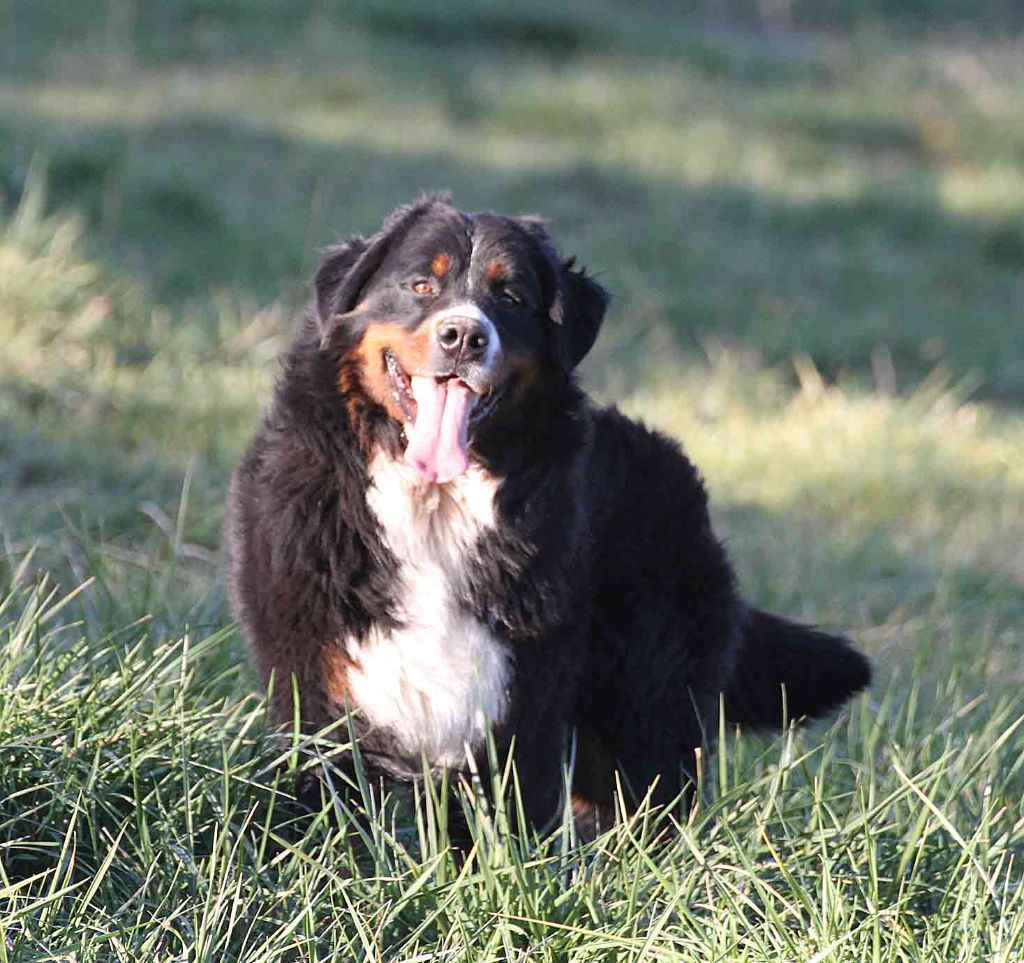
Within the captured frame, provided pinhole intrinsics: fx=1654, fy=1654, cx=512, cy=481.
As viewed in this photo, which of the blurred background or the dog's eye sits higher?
the dog's eye

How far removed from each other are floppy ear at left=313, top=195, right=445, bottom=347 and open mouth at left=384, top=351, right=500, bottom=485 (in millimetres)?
188

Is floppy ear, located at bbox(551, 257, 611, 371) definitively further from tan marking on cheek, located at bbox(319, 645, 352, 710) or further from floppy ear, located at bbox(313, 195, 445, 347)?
tan marking on cheek, located at bbox(319, 645, 352, 710)

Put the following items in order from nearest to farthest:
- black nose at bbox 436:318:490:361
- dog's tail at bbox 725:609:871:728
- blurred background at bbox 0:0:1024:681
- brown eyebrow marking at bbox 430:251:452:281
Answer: black nose at bbox 436:318:490:361, brown eyebrow marking at bbox 430:251:452:281, dog's tail at bbox 725:609:871:728, blurred background at bbox 0:0:1024:681

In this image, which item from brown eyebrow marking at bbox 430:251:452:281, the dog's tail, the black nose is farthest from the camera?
the dog's tail

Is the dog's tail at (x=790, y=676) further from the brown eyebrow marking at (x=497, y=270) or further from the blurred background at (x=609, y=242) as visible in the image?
the brown eyebrow marking at (x=497, y=270)

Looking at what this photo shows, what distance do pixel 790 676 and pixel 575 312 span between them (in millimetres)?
1082

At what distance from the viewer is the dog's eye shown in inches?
139

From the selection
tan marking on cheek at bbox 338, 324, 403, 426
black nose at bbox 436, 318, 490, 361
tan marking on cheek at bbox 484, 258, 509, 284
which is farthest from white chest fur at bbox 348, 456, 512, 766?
tan marking on cheek at bbox 484, 258, 509, 284

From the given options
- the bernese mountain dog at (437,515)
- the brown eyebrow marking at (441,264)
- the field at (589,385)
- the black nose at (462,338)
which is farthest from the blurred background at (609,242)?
the black nose at (462,338)

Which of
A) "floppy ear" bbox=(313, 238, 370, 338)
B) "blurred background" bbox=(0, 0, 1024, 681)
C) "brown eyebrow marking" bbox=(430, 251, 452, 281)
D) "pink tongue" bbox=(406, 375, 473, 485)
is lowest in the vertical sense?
"blurred background" bbox=(0, 0, 1024, 681)

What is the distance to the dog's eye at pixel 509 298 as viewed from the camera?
3.53 metres

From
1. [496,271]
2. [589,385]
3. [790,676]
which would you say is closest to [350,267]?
[496,271]

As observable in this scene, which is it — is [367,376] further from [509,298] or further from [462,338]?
[509,298]

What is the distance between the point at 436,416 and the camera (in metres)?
3.36
